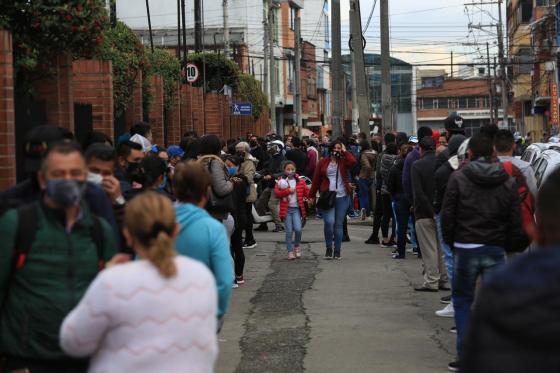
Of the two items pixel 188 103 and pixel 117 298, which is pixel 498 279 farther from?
pixel 188 103

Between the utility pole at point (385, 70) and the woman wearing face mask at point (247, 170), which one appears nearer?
the woman wearing face mask at point (247, 170)

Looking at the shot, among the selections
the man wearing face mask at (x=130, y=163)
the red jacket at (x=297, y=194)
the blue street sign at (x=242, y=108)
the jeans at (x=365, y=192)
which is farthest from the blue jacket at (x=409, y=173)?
the blue street sign at (x=242, y=108)

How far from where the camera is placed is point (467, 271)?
8.59 metres

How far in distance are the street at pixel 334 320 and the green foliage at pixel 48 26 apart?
3473 millimetres

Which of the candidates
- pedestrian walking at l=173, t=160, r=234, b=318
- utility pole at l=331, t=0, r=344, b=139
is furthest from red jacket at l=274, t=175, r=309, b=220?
utility pole at l=331, t=0, r=344, b=139

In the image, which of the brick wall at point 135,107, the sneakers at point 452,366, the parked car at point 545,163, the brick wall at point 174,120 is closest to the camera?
the sneakers at point 452,366

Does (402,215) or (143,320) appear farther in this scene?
(402,215)

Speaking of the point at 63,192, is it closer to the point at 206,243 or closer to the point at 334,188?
the point at 206,243

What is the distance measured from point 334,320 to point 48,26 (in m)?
4.46

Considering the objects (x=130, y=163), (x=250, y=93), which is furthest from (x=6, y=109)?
(x=250, y=93)

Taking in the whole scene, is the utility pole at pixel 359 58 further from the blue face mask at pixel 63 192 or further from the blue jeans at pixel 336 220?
the blue face mask at pixel 63 192

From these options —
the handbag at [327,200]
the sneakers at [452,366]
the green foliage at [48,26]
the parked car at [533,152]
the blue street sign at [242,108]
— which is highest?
the green foliage at [48,26]

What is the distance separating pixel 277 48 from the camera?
74062 mm

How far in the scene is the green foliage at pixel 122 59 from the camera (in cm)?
1792
